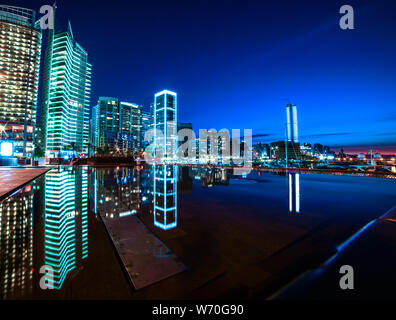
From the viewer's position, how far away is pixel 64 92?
10225 centimetres

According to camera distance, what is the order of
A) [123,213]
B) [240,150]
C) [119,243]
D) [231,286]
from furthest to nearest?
[240,150]
[123,213]
[119,243]
[231,286]

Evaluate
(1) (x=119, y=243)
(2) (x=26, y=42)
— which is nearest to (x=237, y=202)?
(1) (x=119, y=243)

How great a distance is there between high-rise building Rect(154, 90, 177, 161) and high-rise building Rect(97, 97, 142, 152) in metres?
A: 35.6

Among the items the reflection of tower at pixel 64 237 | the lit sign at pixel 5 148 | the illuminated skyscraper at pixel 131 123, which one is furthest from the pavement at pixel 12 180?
the illuminated skyscraper at pixel 131 123

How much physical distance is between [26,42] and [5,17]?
53.6ft

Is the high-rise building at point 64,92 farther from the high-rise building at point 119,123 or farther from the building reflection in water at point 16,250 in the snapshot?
the building reflection in water at point 16,250

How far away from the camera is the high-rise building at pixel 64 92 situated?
334ft

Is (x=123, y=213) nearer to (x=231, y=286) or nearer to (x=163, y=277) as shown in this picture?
(x=163, y=277)

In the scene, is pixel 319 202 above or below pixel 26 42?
below

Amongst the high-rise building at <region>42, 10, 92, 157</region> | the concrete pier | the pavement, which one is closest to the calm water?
the concrete pier

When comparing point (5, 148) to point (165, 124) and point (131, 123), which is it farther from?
point (131, 123)

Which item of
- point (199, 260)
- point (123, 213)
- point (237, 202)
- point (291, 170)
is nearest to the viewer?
point (199, 260)

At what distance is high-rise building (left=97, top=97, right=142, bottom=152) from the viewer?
161 m

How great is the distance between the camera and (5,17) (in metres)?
95.7
